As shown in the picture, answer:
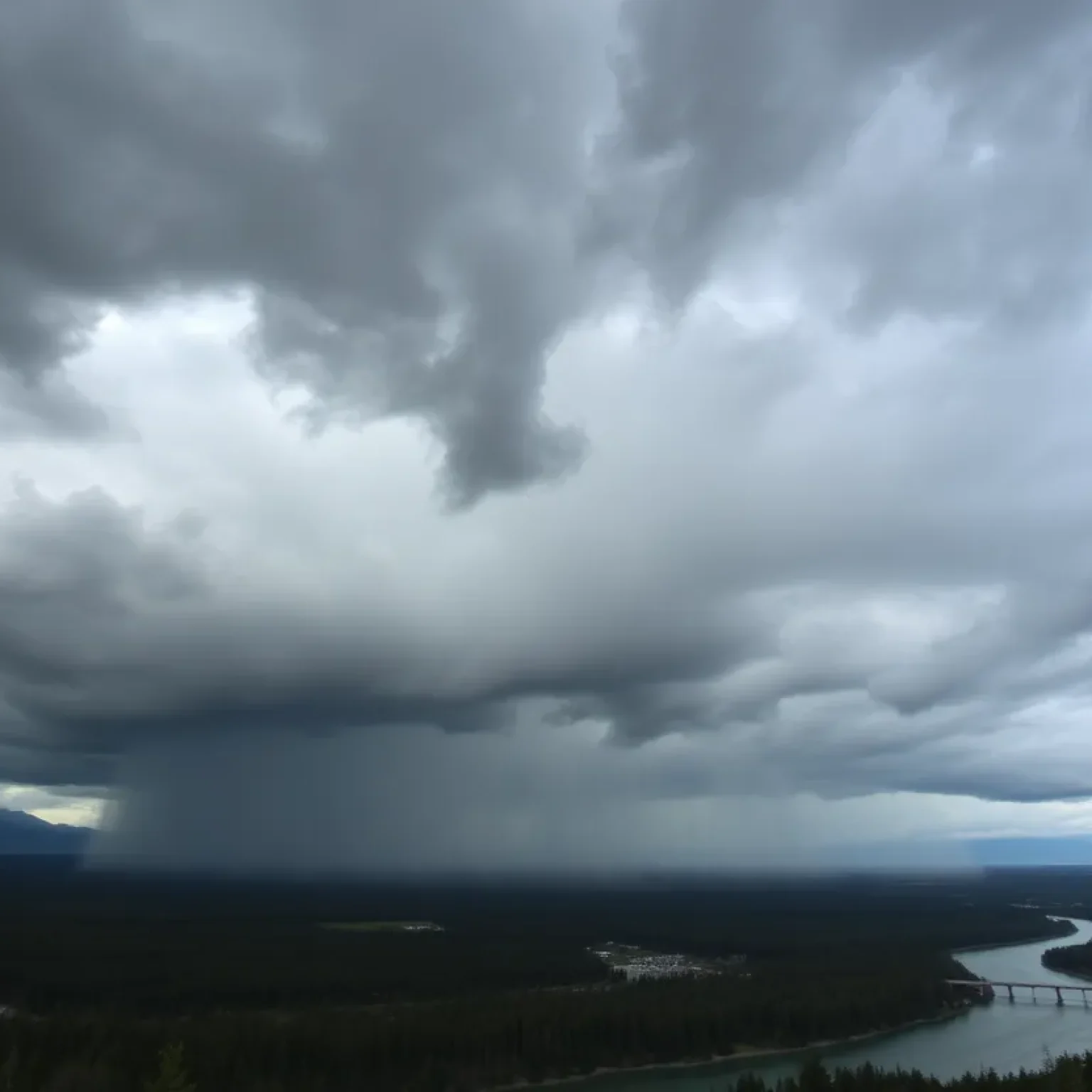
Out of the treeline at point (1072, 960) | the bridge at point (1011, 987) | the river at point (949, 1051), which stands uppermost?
the treeline at point (1072, 960)

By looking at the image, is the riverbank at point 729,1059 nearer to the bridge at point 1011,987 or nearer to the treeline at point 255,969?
the bridge at point 1011,987

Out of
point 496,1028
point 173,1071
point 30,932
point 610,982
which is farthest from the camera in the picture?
point 30,932

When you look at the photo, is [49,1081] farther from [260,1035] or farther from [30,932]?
[30,932]

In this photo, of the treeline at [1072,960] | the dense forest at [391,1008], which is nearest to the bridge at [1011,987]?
the dense forest at [391,1008]

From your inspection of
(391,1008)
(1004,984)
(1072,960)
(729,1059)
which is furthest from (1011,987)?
(391,1008)

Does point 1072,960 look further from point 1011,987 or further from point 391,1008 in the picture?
point 391,1008

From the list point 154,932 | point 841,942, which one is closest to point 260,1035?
point 154,932
